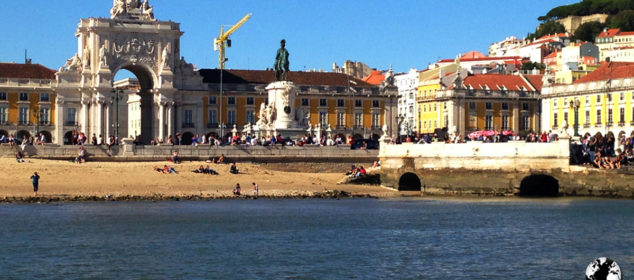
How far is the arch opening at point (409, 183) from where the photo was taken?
6719 centimetres

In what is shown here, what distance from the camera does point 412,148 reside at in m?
65.2

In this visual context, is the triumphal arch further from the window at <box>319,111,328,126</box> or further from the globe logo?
the globe logo

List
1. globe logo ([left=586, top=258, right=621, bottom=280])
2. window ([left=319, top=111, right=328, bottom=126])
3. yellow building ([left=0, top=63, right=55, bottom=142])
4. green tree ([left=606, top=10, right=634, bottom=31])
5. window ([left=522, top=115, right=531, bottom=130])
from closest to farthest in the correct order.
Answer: globe logo ([left=586, top=258, right=621, bottom=280]) < yellow building ([left=0, top=63, right=55, bottom=142]) < window ([left=319, top=111, right=328, bottom=126]) < window ([left=522, top=115, right=531, bottom=130]) < green tree ([left=606, top=10, right=634, bottom=31])

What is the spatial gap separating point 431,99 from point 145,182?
214 ft

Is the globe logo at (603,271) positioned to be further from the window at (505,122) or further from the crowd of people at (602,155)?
the window at (505,122)

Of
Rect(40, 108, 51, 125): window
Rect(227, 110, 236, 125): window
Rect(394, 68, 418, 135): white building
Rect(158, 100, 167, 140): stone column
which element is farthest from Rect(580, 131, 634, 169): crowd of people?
Rect(394, 68, 418, 135): white building

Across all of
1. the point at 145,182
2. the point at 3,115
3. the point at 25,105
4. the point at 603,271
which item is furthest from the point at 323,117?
the point at 603,271

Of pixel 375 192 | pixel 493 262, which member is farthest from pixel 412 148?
pixel 493 262

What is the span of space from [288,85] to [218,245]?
36821mm

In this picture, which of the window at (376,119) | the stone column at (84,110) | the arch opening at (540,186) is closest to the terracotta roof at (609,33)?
the window at (376,119)

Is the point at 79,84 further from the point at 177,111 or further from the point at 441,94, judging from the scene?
the point at 441,94

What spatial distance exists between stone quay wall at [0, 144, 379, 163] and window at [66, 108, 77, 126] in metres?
35.3

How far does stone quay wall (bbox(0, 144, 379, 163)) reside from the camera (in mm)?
67375

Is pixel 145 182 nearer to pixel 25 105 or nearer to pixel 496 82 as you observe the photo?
pixel 25 105
